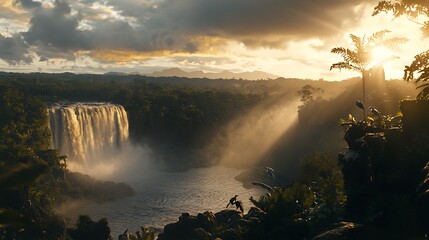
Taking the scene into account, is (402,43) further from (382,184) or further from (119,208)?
(119,208)

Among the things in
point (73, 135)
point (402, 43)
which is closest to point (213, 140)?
point (73, 135)

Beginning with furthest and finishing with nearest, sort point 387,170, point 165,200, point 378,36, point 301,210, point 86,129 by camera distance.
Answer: point 86,129, point 165,200, point 378,36, point 301,210, point 387,170

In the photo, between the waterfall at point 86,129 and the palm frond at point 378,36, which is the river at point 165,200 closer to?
the waterfall at point 86,129

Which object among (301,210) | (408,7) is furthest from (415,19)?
(301,210)

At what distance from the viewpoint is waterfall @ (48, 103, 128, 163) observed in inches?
2457

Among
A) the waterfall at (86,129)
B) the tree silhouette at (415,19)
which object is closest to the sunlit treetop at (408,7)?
the tree silhouette at (415,19)

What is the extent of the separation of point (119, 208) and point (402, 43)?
3233 centimetres

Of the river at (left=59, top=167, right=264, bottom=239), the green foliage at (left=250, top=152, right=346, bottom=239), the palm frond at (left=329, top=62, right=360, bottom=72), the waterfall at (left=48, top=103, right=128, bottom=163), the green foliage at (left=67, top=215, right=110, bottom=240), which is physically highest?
the palm frond at (left=329, top=62, right=360, bottom=72)

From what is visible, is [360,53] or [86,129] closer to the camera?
[360,53]

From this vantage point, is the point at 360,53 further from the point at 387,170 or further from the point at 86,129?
A: the point at 86,129

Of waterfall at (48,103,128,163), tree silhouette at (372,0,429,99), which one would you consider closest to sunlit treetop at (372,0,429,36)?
tree silhouette at (372,0,429,99)

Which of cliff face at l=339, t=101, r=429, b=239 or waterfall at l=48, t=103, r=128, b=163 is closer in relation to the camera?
cliff face at l=339, t=101, r=429, b=239

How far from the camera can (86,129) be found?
6694cm

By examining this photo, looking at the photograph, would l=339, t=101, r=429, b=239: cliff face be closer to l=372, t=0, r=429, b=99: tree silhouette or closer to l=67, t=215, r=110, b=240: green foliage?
l=372, t=0, r=429, b=99: tree silhouette
